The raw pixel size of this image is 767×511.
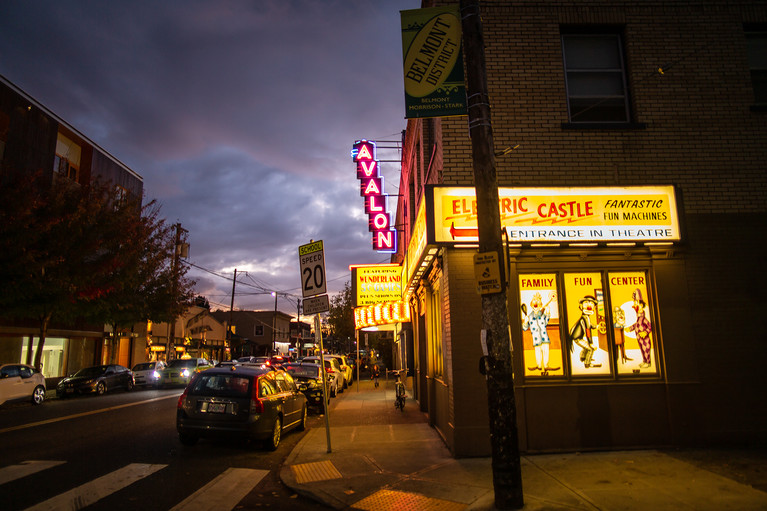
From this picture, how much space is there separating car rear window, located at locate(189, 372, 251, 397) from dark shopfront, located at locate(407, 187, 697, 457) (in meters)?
3.86

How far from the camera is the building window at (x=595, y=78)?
30.3 feet

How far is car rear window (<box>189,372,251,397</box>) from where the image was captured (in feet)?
29.2

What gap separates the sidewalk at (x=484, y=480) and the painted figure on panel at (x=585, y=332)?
1.57m

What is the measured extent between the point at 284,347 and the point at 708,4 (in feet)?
271

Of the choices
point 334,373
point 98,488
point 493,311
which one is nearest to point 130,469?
point 98,488

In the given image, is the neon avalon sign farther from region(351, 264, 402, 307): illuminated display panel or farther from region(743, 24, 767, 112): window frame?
region(743, 24, 767, 112): window frame

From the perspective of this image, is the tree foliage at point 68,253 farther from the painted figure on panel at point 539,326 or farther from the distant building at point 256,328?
the distant building at point 256,328

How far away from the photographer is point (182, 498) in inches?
235

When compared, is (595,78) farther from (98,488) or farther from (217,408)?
(98,488)

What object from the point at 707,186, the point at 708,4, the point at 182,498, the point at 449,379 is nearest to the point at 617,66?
the point at 708,4

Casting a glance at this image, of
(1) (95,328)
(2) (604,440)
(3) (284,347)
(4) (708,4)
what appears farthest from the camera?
(3) (284,347)

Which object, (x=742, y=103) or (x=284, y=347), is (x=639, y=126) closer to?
(x=742, y=103)

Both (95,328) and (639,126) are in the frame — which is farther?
(95,328)

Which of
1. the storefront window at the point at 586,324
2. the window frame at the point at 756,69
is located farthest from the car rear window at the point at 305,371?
the window frame at the point at 756,69
